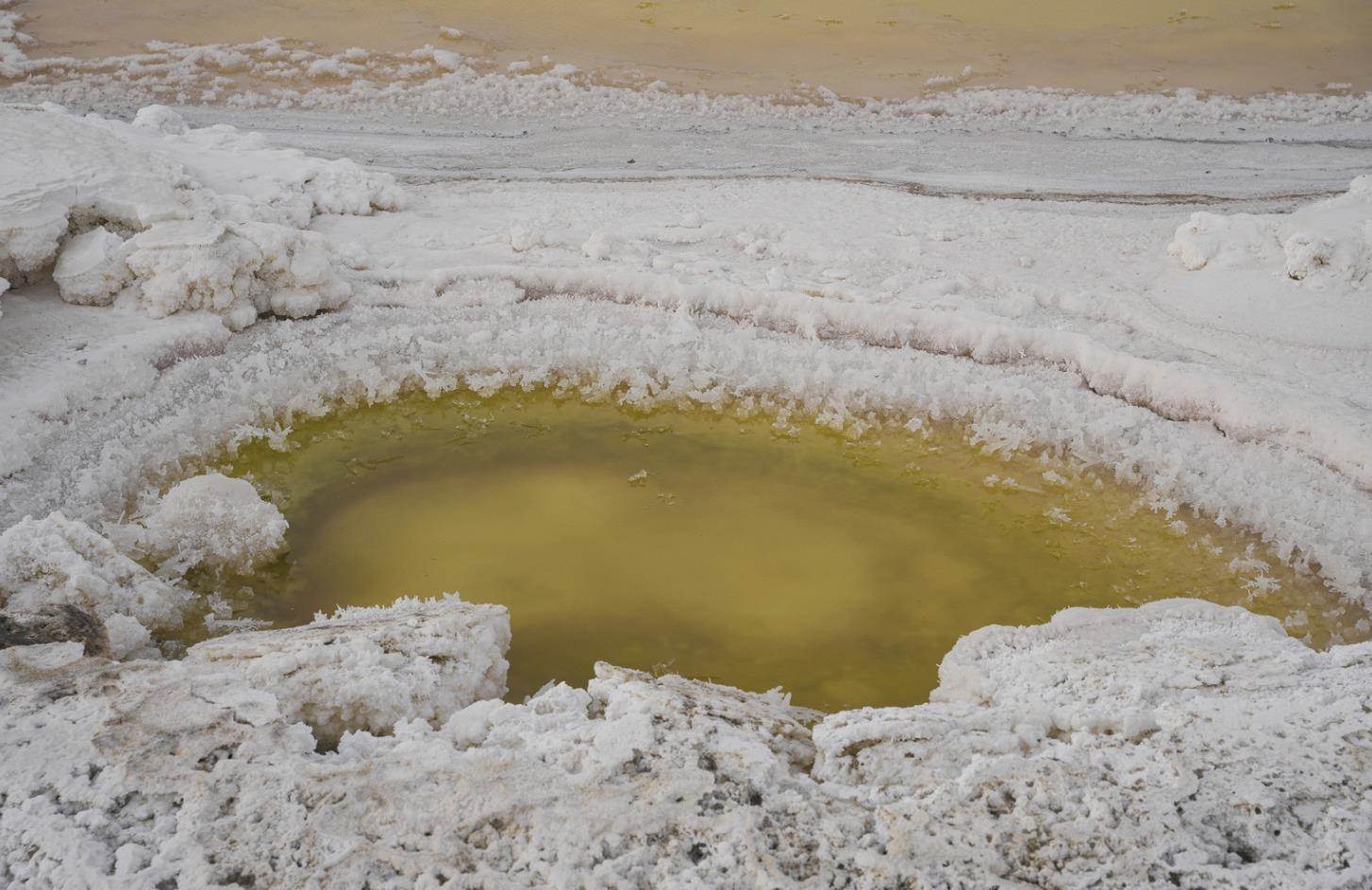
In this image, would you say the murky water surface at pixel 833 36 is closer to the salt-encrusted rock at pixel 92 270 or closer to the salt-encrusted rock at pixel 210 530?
the salt-encrusted rock at pixel 92 270

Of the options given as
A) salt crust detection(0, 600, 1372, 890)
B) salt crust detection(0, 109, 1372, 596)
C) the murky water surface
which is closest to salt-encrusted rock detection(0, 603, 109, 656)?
salt crust detection(0, 600, 1372, 890)

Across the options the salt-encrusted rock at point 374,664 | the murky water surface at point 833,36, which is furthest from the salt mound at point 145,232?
the murky water surface at point 833,36

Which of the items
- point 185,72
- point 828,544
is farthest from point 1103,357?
point 185,72

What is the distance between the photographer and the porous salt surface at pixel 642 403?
60.4 inches

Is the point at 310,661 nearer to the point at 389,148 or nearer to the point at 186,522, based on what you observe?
the point at 186,522

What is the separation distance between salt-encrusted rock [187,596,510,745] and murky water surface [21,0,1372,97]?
5.38 m

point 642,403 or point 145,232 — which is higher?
point 145,232

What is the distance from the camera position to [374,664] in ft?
6.40

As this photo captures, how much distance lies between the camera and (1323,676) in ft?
6.22

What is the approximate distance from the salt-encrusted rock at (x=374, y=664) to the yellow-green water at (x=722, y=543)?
1.22 feet

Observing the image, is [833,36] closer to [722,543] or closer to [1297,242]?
[1297,242]

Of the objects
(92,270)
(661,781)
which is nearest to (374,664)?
(661,781)

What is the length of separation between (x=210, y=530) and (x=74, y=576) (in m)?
0.48

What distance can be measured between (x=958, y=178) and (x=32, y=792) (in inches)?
188
